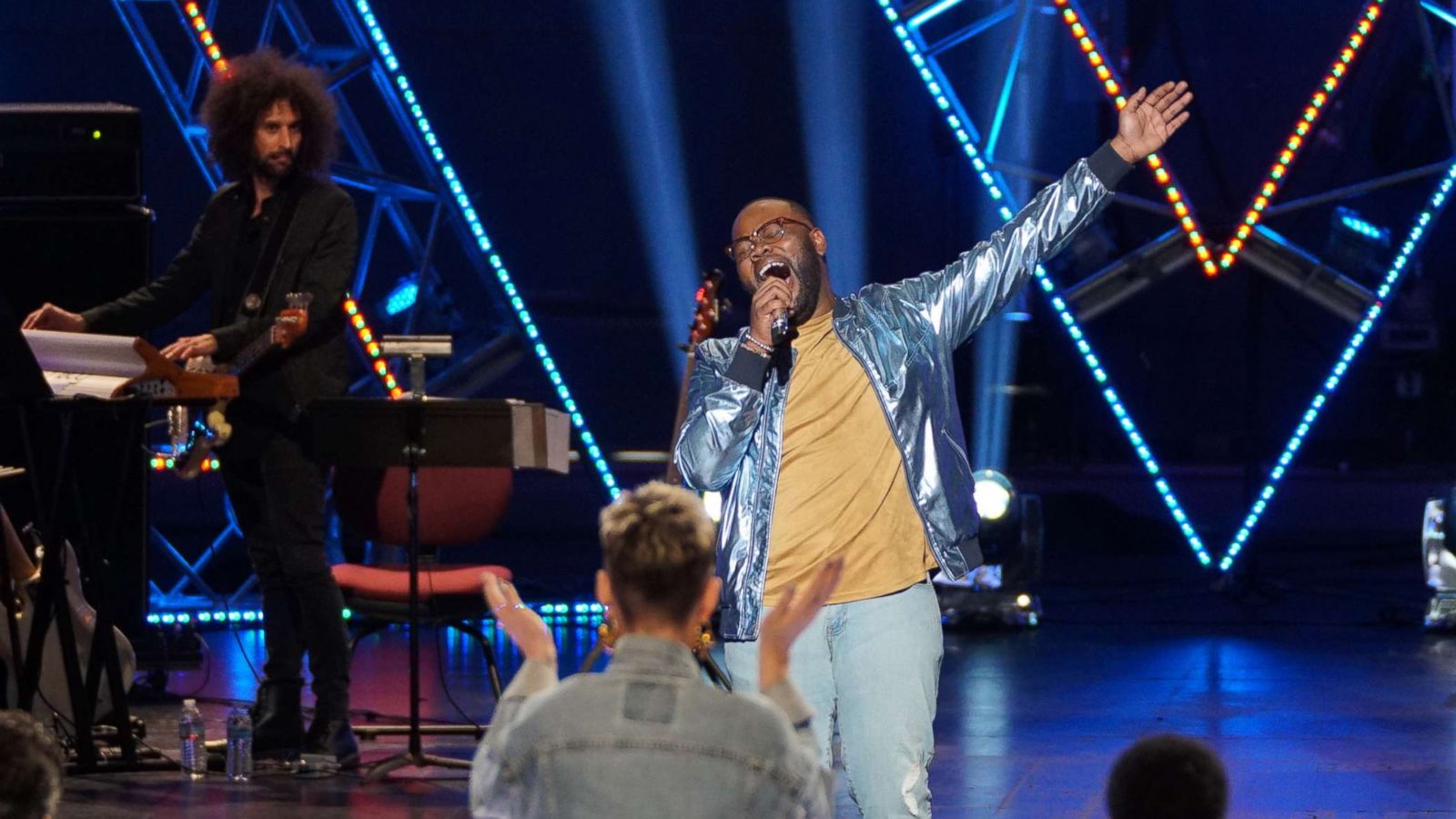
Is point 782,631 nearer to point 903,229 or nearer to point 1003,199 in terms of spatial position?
point 1003,199

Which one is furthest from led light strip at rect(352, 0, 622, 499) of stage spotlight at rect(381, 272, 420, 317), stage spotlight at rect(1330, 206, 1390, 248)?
stage spotlight at rect(1330, 206, 1390, 248)

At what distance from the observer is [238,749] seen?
5.38 m

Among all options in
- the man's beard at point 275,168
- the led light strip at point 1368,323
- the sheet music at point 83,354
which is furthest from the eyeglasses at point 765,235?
the led light strip at point 1368,323

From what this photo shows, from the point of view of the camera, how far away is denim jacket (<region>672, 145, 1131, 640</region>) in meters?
3.71

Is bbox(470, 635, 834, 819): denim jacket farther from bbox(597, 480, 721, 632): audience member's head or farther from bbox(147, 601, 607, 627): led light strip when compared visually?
bbox(147, 601, 607, 627): led light strip

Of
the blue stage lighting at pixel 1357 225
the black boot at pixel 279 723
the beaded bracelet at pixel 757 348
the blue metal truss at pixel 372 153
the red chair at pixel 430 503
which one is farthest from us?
the blue stage lighting at pixel 1357 225

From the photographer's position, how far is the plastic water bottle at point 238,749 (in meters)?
5.38

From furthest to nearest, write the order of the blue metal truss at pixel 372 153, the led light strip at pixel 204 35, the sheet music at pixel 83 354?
the blue metal truss at pixel 372 153 < the led light strip at pixel 204 35 < the sheet music at pixel 83 354

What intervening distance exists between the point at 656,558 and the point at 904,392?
1.50 meters

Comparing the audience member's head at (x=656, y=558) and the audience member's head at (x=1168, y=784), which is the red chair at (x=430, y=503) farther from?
the audience member's head at (x=1168, y=784)

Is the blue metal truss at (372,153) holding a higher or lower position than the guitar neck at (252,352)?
higher

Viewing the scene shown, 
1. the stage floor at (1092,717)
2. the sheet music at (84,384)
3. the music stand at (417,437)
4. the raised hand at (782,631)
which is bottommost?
the stage floor at (1092,717)

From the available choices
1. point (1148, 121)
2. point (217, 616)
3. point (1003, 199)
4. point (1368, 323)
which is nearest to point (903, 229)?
point (1003, 199)

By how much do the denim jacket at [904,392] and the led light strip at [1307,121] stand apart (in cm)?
537
